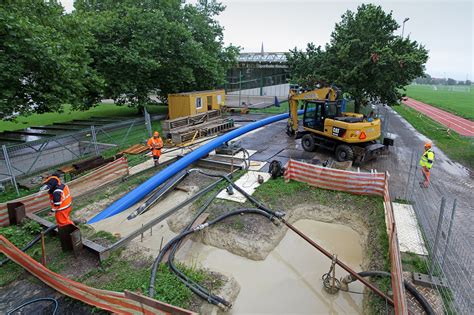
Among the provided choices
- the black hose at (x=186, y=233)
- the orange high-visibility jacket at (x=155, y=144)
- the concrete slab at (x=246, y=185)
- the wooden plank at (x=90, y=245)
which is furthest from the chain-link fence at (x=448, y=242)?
the orange high-visibility jacket at (x=155, y=144)

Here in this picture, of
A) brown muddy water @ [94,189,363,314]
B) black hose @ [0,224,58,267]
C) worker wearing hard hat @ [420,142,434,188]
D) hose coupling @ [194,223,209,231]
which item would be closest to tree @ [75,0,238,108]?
black hose @ [0,224,58,267]

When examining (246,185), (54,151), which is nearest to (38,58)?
(54,151)

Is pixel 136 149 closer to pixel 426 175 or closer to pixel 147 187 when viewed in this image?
pixel 147 187

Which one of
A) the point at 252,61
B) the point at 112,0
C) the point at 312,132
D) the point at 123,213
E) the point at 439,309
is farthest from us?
the point at 252,61

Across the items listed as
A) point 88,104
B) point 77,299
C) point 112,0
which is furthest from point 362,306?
point 112,0

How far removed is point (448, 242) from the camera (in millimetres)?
5551

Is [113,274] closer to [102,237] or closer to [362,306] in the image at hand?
[102,237]

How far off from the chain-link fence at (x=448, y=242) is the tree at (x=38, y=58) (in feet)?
45.2

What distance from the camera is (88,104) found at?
2012cm

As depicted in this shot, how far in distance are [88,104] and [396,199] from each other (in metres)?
19.7

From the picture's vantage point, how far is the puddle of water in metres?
5.64

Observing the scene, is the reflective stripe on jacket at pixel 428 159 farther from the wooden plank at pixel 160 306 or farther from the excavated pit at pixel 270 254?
the wooden plank at pixel 160 306

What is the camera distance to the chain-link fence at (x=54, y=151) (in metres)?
10.9

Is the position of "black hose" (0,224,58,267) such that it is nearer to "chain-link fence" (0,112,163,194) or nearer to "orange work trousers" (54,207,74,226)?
"orange work trousers" (54,207,74,226)
